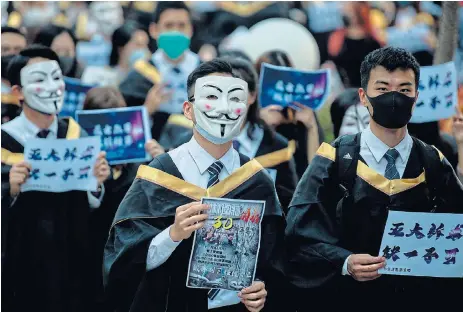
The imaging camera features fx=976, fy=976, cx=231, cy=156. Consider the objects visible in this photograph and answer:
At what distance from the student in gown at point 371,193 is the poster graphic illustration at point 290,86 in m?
2.29

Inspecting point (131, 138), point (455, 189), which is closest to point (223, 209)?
point (455, 189)

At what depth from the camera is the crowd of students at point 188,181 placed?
16.1 ft

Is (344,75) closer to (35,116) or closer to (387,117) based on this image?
(35,116)

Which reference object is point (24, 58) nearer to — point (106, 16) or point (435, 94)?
point (435, 94)

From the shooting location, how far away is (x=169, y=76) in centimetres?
866

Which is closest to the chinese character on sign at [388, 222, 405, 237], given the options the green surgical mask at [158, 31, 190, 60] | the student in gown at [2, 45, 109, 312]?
the student in gown at [2, 45, 109, 312]

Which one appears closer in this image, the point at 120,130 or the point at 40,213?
the point at 40,213

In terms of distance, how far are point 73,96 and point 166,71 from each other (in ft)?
2.96

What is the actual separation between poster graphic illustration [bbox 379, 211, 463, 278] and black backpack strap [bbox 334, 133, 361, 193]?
1.10 feet

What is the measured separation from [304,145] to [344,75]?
4.33 m

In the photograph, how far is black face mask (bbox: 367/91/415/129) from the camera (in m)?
5.01

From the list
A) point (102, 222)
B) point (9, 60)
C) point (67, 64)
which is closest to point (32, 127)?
point (102, 222)

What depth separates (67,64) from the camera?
1004 cm

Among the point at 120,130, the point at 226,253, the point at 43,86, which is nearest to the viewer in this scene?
the point at 226,253
